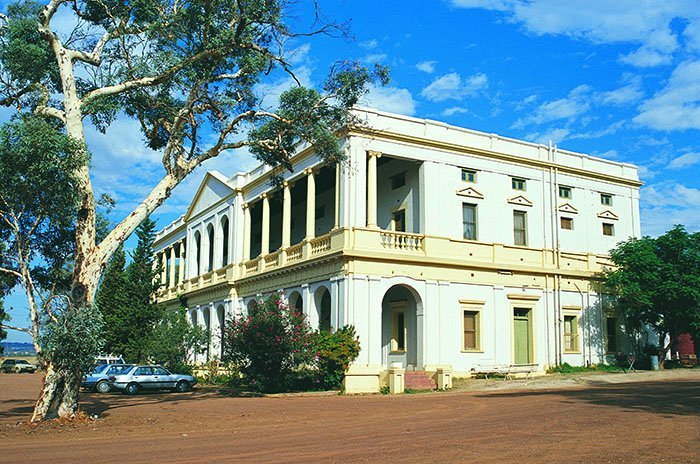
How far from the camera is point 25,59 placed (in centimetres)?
1938

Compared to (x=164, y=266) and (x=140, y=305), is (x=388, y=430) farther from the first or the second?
(x=164, y=266)

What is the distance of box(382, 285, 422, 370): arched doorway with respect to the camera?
98.6 ft

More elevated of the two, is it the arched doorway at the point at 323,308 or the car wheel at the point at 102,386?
the arched doorway at the point at 323,308

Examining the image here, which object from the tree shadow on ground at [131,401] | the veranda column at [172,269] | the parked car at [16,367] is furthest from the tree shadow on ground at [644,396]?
the parked car at [16,367]

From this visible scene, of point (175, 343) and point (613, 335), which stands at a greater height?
point (613, 335)

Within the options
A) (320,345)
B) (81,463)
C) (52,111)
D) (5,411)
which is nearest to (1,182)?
(52,111)

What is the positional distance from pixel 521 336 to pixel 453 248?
5.70 meters

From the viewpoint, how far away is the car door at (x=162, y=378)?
31.0m

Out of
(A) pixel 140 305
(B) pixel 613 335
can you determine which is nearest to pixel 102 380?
(A) pixel 140 305

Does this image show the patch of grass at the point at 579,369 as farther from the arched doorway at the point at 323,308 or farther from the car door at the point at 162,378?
the car door at the point at 162,378

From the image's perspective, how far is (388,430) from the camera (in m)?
14.3

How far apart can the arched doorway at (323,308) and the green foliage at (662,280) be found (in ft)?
45.4

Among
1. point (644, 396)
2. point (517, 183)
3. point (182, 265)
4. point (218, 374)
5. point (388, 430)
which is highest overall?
point (517, 183)

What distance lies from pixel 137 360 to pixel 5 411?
23163 millimetres
